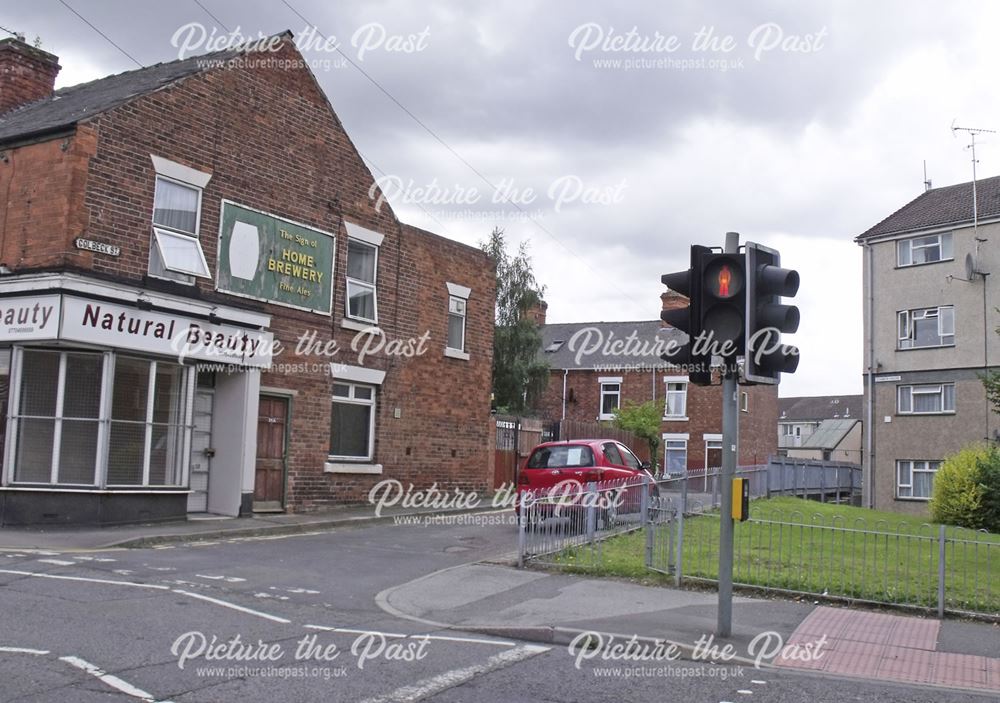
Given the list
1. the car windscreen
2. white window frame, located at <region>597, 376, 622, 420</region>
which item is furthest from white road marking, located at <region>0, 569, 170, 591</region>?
white window frame, located at <region>597, 376, 622, 420</region>

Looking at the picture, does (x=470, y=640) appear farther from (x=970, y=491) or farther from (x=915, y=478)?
(x=915, y=478)

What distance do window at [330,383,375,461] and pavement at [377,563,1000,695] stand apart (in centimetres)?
836

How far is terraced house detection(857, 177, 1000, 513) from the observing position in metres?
31.4

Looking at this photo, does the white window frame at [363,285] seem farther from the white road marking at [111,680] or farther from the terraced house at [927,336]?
the terraced house at [927,336]

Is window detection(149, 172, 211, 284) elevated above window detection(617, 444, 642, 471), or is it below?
above

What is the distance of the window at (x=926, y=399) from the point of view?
32125 mm

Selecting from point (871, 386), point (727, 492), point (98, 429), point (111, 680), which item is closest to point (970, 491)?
point (871, 386)

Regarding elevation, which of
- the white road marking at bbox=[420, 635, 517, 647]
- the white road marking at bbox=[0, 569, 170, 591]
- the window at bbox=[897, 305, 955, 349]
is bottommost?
the white road marking at bbox=[420, 635, 517, 647]

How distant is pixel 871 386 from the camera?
34.0 metres

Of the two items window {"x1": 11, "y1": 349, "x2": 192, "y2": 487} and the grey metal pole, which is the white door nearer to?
window {"x1": 11, "y1": 349, "x2": 192, "y2": 487}

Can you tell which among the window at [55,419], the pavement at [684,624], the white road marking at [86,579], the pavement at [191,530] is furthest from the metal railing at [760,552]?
the window at [55,419]

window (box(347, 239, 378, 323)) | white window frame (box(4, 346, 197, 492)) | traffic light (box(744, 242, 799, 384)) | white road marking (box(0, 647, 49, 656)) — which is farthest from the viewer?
window (box(347, 239, 378, 323))

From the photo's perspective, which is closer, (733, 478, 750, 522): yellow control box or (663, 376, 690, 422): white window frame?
(733, 478, 750, 522): yellow control box

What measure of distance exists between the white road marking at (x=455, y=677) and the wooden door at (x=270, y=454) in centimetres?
1061
